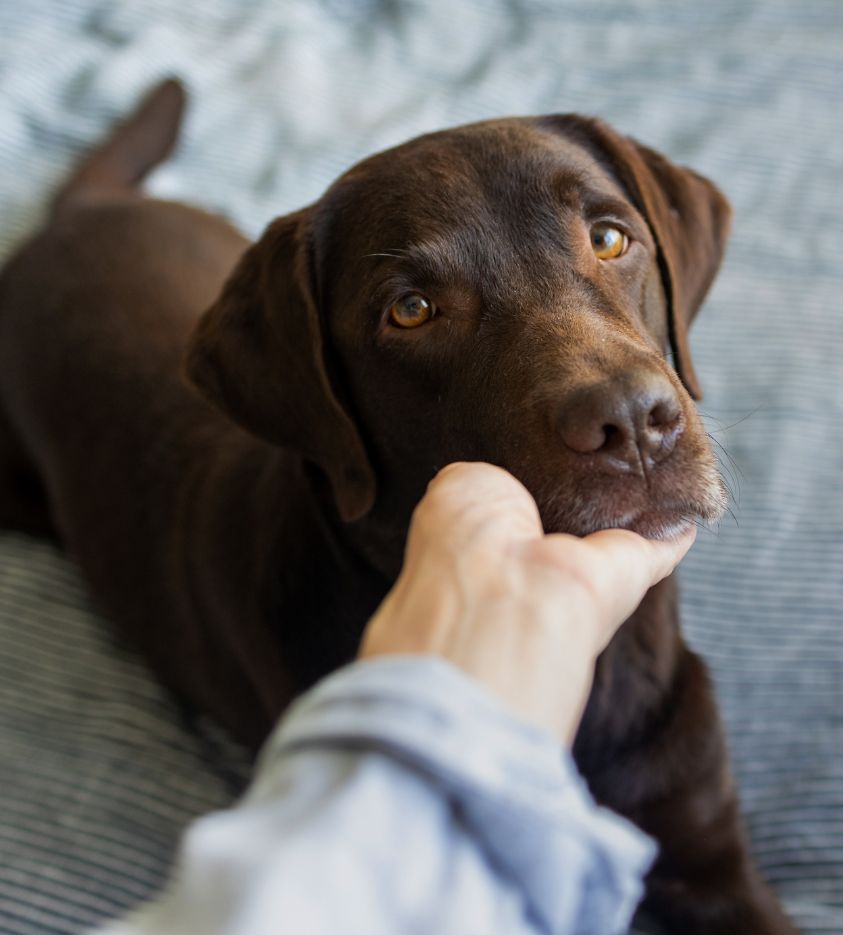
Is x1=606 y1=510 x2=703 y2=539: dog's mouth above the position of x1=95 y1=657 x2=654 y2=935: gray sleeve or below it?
below

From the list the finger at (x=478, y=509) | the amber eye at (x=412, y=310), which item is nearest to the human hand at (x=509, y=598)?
the finger at (x=478, y=509)

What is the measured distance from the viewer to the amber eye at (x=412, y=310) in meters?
1.51

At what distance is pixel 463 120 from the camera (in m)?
3.24

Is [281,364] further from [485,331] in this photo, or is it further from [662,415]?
[662,415]

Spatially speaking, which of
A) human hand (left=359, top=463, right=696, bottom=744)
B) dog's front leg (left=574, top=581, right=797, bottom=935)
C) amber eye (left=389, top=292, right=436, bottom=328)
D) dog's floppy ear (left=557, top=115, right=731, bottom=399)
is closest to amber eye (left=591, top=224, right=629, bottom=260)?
dog's floppy ear (left=557, top=115, right=731, bottom=399)

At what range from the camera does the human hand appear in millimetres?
801

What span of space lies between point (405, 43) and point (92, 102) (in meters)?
1.12

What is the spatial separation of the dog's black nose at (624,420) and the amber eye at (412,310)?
35 centimetres

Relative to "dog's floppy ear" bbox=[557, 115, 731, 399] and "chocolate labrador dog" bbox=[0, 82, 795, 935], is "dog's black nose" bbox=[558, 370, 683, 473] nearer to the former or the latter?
"chocolate labrador dog" bbox=[0, 82, 795, 935]

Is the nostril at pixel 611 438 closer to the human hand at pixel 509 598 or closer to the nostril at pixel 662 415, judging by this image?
the nostril at pixel 662 415

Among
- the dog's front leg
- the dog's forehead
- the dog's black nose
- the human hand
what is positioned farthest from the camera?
the dog's front leg

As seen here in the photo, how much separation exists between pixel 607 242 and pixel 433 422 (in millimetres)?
412

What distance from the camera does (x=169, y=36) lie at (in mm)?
3568

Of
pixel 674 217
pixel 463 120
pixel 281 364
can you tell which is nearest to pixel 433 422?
pixel 281 364
